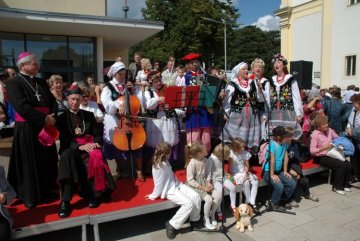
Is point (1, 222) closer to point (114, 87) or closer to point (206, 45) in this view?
point (114, 87)

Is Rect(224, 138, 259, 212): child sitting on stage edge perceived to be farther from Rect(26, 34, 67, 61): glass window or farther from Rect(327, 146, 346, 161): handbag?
Rect(26, 34, 67, 61): glass window

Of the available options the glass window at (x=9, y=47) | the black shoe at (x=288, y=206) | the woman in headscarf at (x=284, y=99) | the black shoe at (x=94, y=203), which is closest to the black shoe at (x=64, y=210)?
the black shoe at (x=94, y=203)

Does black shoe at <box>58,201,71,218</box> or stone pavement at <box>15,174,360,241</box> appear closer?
black shoe at <box>58,201,71,218</box>

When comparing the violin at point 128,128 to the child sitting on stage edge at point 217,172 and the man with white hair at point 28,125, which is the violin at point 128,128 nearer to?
the man with white hair at point 28,125

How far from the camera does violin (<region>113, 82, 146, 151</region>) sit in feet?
14.9

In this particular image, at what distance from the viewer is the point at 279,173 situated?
16.8 feet

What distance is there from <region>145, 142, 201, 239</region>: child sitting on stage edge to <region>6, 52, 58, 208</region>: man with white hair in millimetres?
1403

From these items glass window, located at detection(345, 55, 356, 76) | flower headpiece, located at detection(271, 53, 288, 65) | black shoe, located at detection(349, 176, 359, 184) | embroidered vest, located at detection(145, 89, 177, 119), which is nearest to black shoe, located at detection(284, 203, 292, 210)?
black shoe, located at detection(349, 176, 359, 184)

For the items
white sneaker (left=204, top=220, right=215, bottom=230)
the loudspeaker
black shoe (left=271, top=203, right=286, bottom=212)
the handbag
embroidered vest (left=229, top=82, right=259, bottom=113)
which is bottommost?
white sneaker (left=204, top=220, right=215, bottom=230)

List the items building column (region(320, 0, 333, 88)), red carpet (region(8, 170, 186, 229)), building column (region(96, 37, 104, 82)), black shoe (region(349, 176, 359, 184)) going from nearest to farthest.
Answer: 1. red carpet (region(8, 170, 186, 229))
2. black shoe (region(349, 176, 359, 184))
3. building column (region(96, 37, 104, 82))
4. building column (region(320, 0, 333, 88))

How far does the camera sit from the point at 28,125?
396 cm

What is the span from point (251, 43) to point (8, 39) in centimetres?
5185

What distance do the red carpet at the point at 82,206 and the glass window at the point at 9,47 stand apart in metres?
8.89

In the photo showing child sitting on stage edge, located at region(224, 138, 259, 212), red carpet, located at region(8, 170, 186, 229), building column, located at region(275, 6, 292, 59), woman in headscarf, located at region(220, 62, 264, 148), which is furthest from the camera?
building column, located at region(275, 6, 292, 59)
